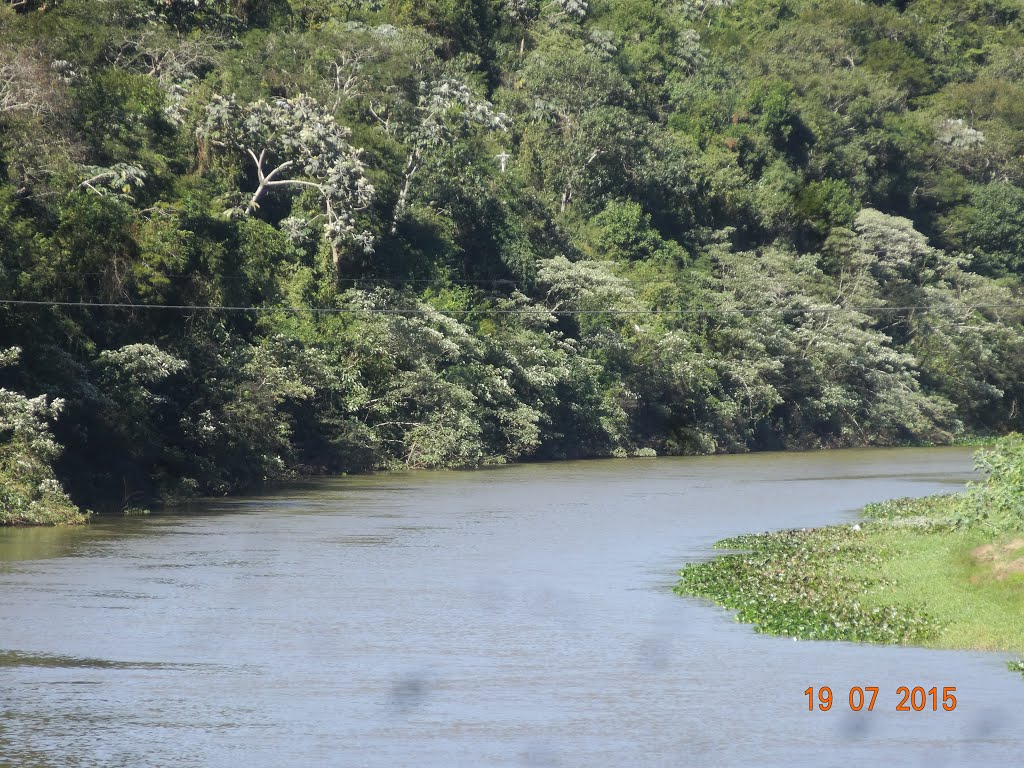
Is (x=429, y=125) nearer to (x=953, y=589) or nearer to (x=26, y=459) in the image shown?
(x=26, y=459)

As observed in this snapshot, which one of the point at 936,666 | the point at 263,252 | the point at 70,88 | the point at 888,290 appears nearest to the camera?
the point at 936,666

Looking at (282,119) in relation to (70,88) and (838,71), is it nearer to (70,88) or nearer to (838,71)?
(70,88)

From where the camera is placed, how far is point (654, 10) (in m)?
91.0

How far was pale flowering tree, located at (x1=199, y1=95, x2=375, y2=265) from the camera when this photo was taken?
51969mm

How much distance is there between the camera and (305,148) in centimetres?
5206

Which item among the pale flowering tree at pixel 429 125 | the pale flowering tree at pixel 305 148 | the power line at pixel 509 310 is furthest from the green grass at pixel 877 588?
the pale flowering tree at pixel 429 125

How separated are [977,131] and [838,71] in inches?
428

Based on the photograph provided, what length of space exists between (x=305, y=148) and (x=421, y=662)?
118 feet

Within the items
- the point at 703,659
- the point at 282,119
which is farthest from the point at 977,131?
the point at 703,659

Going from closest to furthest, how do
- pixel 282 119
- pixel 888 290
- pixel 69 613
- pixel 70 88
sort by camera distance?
pixel 69 613, pixel 70 88, pixel 282 119, pixel 888 290

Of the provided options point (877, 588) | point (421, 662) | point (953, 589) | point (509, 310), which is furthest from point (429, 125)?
point (421, 662)
